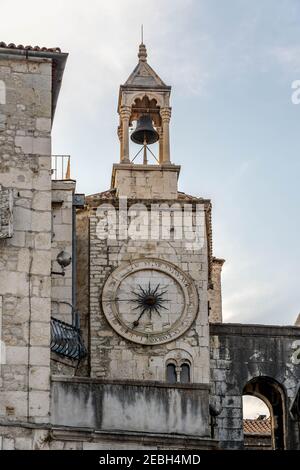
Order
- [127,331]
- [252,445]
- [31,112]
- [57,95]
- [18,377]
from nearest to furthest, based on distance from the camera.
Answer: [18,377] → [31,112] → [57,95] → [127,331] → [252,445]

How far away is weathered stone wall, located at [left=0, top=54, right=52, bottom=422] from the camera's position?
2288 centimetres

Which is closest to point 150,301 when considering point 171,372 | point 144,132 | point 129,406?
point 171,372

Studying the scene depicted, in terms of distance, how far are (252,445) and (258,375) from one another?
9.09 meters

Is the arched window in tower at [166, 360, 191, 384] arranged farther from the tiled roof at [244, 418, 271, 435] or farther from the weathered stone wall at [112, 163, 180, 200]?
the tiled roof at [244, 418, 271, 435]

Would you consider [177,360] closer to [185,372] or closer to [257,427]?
[185,372]

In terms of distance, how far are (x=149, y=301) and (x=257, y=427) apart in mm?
12953

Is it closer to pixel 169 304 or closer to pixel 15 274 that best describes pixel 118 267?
pixel 169 304

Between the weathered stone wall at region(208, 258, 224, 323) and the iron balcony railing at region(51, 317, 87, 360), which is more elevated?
the weathered stone wall at region(208, 258, 224, 323)

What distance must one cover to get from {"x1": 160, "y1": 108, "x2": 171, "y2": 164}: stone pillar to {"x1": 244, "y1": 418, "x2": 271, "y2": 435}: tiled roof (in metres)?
11.6

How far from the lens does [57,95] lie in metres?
26.3

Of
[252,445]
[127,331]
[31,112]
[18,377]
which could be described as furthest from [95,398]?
[252,445]

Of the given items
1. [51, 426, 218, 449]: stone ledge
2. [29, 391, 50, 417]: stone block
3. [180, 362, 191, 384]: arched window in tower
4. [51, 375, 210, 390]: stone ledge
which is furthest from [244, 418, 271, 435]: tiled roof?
[29, 391, 50, 417]: stone block

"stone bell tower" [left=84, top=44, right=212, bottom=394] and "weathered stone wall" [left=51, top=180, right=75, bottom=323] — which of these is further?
"stone bell tower" [left=84, top=44, right=212, bottom=394]

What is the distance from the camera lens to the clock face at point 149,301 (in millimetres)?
32469
